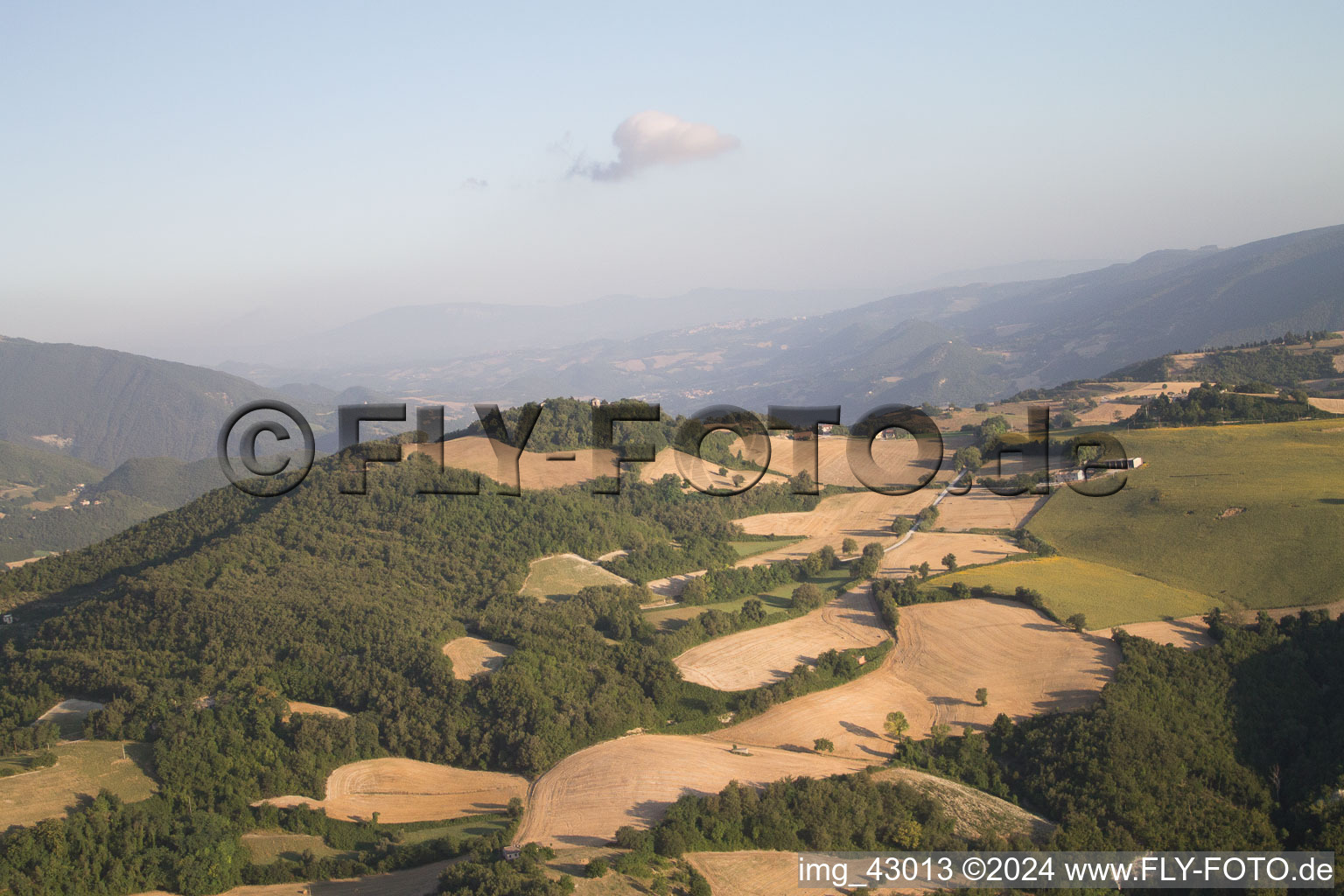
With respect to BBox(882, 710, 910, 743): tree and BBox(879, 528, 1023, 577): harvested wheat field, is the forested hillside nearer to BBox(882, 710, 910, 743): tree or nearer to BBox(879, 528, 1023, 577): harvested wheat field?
BBox(882, 710, 910, 743): tree

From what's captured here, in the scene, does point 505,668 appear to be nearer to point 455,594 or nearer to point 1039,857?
point 455,594

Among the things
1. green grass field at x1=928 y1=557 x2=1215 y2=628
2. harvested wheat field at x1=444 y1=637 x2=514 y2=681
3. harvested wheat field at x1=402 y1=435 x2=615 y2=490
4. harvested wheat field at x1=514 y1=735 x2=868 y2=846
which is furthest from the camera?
harvested wheat field at x1=402 y1=435 x2=615 y2=490

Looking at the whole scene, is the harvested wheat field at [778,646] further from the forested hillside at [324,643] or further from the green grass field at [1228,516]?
the green grass field at [1228,516]

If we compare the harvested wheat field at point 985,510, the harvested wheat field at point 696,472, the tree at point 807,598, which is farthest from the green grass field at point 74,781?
the harvested wheat field at point 985,510

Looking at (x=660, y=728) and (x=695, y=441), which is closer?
(x=660, y=728)

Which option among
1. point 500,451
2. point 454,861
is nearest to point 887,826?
point 454,861

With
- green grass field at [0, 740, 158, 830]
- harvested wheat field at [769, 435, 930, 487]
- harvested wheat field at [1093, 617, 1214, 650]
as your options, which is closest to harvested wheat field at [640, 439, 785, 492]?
harvested wheat field at [769, 435, 930, 487]

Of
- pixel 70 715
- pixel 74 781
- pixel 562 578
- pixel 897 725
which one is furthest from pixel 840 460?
pixel 74 781
